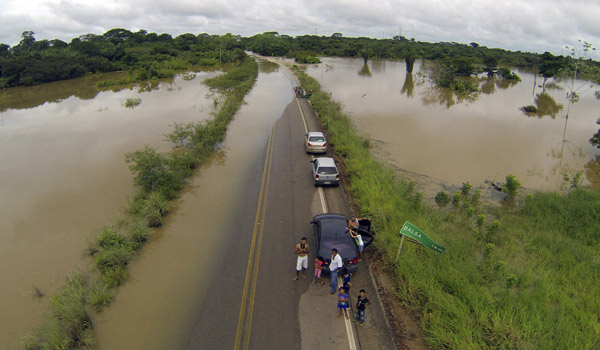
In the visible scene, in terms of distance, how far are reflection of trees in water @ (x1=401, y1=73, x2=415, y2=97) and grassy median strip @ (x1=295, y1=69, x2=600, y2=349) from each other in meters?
34.1

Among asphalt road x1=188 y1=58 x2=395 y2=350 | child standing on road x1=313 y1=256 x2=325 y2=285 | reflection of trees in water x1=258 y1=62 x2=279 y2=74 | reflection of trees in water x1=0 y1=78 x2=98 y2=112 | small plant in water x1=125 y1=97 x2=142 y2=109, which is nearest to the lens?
asphalt road x1=188 y1=58 x2=395 y2=350

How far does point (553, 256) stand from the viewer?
10781 mm

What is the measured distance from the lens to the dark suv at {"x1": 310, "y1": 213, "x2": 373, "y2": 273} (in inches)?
377

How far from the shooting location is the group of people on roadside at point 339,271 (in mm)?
8172

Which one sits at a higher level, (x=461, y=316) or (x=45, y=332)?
(x=461, y=316)

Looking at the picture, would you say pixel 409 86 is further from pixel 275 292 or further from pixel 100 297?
pixel 100 297

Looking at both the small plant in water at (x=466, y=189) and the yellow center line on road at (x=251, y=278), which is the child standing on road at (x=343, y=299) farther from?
the small plant in water at (x=466, y=189)

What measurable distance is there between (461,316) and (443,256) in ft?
8.26

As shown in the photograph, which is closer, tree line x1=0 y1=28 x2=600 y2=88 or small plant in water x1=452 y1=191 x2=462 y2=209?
small plant in water x1=452 y1=191 x2=462 y2=209

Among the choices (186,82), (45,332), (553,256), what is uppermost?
(186,82)

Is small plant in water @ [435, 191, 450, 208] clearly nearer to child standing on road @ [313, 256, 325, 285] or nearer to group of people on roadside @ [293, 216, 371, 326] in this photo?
group of people on roadside @ [293, 216, 371, 326]

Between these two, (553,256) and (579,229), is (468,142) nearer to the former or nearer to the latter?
(579,229)

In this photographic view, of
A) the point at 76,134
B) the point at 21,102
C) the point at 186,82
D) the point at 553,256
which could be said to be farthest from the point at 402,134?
the point at 21,102

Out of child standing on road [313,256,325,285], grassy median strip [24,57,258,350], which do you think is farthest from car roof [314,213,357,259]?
grassy median strip [24,57,258,350]
